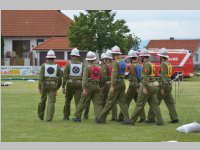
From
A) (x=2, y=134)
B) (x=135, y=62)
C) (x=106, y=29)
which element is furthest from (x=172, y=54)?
(x=2, y=134)

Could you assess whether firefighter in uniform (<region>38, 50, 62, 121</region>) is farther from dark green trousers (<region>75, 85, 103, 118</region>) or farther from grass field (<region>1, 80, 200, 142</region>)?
dark green trousers (<region>75, 85, 103, 118</region>)

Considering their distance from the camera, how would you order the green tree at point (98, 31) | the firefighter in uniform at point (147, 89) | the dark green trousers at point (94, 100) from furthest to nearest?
the green tree at point (98, 31)
the dark green trousers at point (94, 100)
the firefighter in uniform at point (147, 89)

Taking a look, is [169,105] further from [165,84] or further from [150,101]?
[150,101]

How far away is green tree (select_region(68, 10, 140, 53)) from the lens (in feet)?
220

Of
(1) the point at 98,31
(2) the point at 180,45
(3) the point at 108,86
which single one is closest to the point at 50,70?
(3) the point at 108,86

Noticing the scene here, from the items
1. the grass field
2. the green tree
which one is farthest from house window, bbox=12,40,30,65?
the grass field

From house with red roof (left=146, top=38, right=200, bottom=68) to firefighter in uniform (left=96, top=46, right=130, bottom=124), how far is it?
297ft

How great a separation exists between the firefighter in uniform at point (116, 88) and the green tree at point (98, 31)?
162ft

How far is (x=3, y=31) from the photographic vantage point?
8375 cm

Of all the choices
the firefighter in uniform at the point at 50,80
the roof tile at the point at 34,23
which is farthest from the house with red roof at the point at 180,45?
the firefighter in uniform at the point at 50,80

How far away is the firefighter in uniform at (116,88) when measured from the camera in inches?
664

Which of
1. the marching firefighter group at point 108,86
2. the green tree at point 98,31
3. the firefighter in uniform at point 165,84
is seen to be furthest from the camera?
the green tree at point 98,31

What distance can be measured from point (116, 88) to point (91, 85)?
0.82 meters

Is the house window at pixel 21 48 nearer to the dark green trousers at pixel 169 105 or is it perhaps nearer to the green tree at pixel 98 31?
the green tree at pixel 98 31
